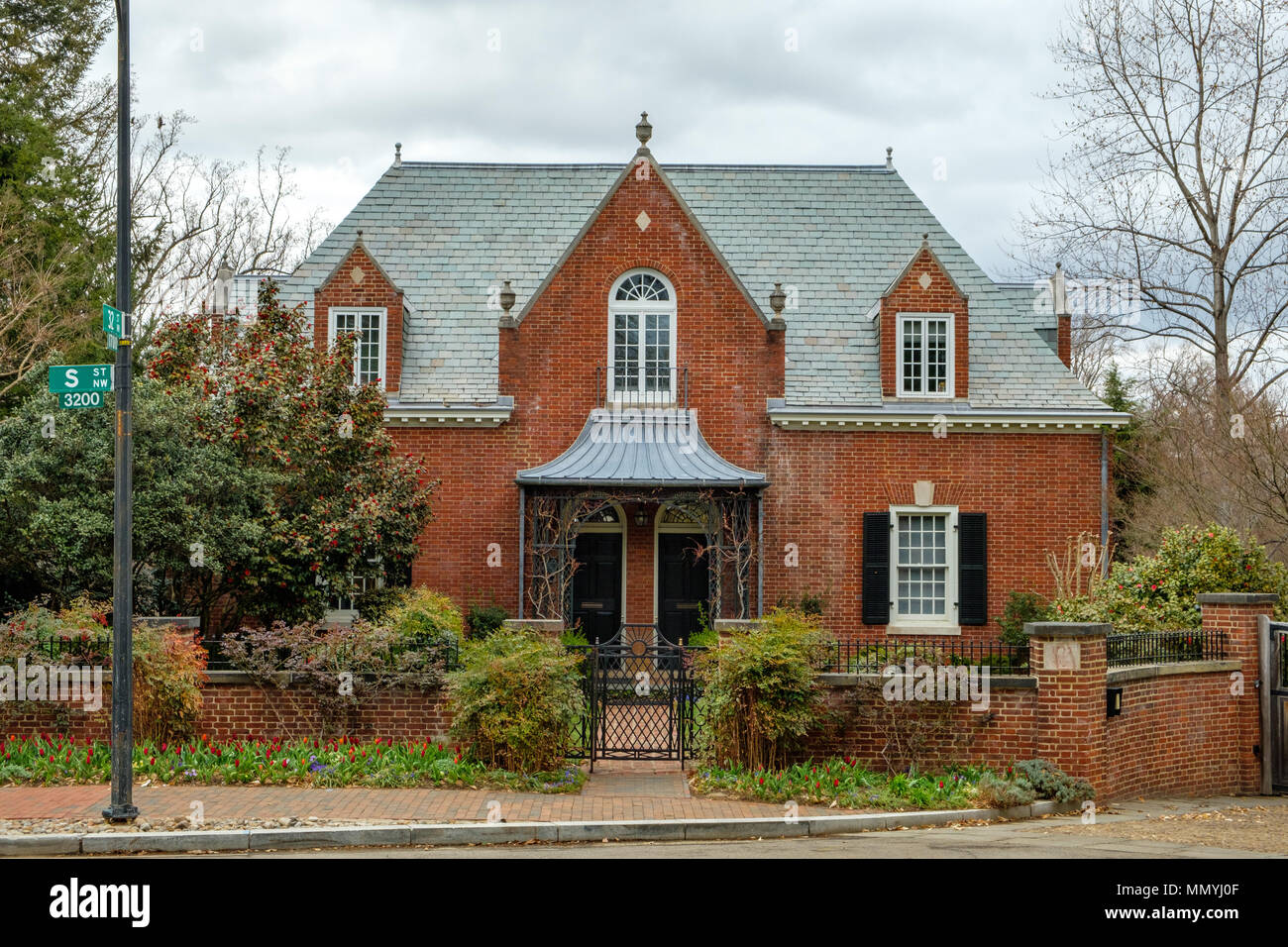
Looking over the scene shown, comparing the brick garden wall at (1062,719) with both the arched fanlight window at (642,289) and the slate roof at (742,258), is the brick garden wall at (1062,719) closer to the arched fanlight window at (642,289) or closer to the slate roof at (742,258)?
the slate roof at (742,258)

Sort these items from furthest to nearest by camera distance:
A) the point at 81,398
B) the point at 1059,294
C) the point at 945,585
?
the point at 1059,294, the point at 945,585, the point at 81,398

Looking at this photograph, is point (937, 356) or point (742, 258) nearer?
point (937, 356)

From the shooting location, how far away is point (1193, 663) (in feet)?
46.9

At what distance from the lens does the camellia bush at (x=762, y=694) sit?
12.4 metres

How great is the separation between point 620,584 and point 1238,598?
1023 cm

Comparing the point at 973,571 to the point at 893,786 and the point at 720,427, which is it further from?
the point at 893,786

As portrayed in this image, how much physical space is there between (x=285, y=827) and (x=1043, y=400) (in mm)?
15834

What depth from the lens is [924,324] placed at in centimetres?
2116

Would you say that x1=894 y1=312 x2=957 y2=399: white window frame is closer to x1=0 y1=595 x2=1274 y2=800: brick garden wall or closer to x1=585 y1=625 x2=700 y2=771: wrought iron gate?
x1=0 y1=595 x2=1274 y2=800: brick garden wall

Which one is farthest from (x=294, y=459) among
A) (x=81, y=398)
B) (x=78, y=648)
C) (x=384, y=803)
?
(x=384, y=803)

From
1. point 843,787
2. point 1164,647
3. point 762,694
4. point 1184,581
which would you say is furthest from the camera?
point 1184,581

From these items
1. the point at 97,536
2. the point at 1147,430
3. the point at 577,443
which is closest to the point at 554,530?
the point at 577,443

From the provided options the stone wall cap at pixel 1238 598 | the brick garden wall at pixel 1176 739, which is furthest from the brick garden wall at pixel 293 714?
the stone wall cap at pixel 1238 598

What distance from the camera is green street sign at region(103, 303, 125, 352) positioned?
1040 centimetres
